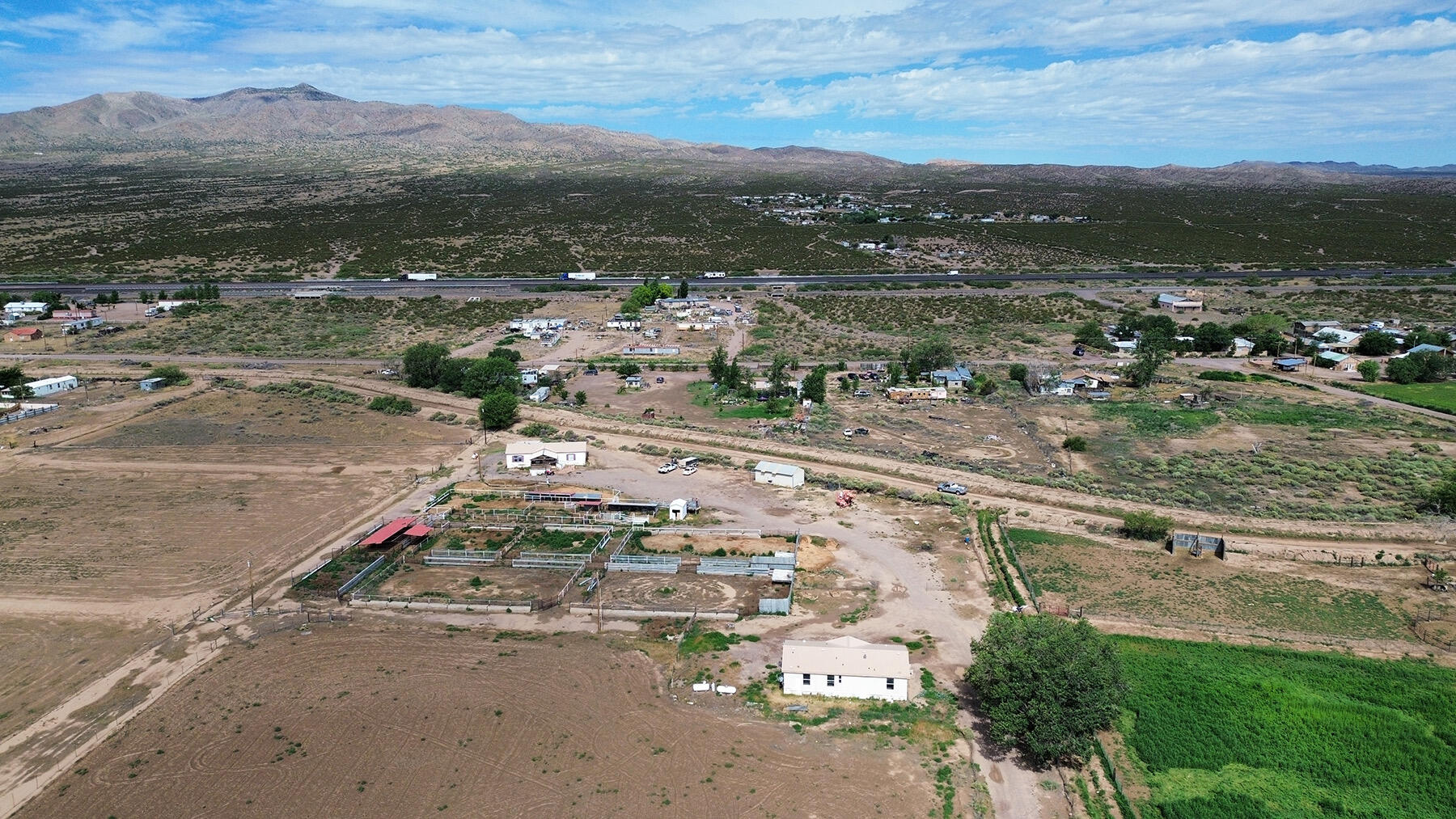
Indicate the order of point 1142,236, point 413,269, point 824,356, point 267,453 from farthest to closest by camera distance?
point 1142,236, point 413,269, point 824,356, point 267,453

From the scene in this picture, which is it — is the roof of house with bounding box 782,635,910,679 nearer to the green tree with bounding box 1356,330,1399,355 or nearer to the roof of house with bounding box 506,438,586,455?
the roof of house with bounding box 506,438,586,455

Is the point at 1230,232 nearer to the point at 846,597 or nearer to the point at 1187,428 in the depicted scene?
the point at 1187,428

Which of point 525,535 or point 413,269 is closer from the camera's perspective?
point 525,535

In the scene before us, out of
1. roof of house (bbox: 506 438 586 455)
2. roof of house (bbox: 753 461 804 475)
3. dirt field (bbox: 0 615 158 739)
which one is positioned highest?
roof of house (bbox: 506 438 586 455)

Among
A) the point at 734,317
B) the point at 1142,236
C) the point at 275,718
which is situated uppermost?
the point at 1142,236

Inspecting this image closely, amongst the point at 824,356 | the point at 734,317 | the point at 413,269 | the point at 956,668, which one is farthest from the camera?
the point at 413,269

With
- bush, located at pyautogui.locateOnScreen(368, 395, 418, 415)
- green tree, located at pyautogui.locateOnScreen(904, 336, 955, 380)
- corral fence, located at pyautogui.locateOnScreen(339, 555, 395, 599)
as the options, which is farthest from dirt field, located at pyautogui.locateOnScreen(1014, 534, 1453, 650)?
bush, located at pyautogui.locateOnScreen(368, 395, 418, 415)

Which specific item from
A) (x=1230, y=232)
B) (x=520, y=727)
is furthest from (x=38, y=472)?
(x=1230, y=232)
